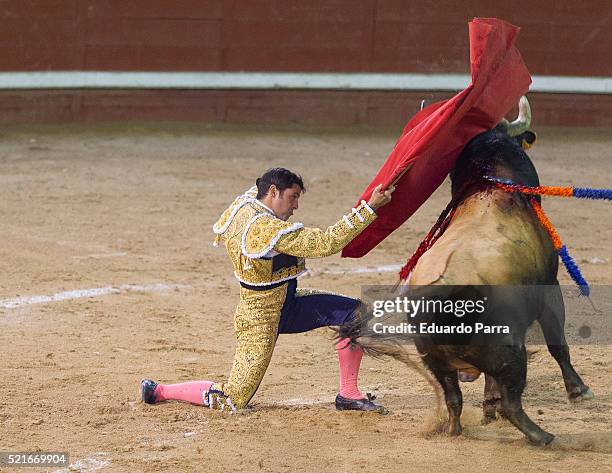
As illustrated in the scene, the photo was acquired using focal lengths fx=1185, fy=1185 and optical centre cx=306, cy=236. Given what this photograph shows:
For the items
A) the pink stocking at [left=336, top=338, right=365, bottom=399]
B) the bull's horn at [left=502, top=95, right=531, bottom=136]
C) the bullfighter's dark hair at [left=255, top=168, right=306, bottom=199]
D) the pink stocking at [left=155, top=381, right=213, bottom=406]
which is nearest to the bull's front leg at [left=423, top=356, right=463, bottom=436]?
the pink stocking at [left=336, top=338, right=365, bottom=399]

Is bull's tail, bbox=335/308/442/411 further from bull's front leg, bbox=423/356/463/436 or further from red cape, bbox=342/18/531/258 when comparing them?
red cape, bbox=342/18/531/258

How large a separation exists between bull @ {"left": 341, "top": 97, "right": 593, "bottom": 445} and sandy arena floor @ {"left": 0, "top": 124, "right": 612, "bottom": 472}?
0.52 ft

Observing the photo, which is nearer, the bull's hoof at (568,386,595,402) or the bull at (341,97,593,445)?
the bull at (341,97,593,445)

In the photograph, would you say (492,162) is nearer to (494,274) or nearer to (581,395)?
(494,274)

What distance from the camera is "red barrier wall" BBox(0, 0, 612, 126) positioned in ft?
32.6

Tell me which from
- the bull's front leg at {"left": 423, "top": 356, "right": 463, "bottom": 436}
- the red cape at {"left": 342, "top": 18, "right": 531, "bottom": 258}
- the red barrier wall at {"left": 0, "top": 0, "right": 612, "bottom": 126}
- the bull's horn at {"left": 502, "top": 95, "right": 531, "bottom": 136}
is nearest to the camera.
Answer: the bull's front leg at {"left": 423, "top": 356, "right": 463, "bottom": 436}

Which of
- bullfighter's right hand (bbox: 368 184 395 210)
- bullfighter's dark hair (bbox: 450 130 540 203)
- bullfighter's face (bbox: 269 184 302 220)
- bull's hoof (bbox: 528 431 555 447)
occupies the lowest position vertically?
bull's hoof (bbox: 528 431 555 447)

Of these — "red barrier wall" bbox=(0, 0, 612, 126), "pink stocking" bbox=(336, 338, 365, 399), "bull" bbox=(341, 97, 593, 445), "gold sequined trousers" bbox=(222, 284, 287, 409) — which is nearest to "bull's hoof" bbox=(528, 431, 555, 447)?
"bull" bbox=(341, 97, 593, 445)

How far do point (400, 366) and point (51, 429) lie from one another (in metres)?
1.52

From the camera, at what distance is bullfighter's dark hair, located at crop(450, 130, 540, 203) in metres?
3.97

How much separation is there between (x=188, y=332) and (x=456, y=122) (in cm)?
177

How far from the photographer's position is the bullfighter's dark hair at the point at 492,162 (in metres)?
3.97

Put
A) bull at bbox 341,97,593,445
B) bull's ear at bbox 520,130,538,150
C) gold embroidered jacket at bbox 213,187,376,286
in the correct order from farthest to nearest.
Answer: bull's ear at bbox 520,130,538,150 < gold embroidered jacket at bbox 213,187,376,286 < bull at bbox 341,97,593,445

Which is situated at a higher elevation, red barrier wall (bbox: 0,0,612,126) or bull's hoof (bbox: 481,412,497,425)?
red barrier wall (bbox: 0,0,612,126)
